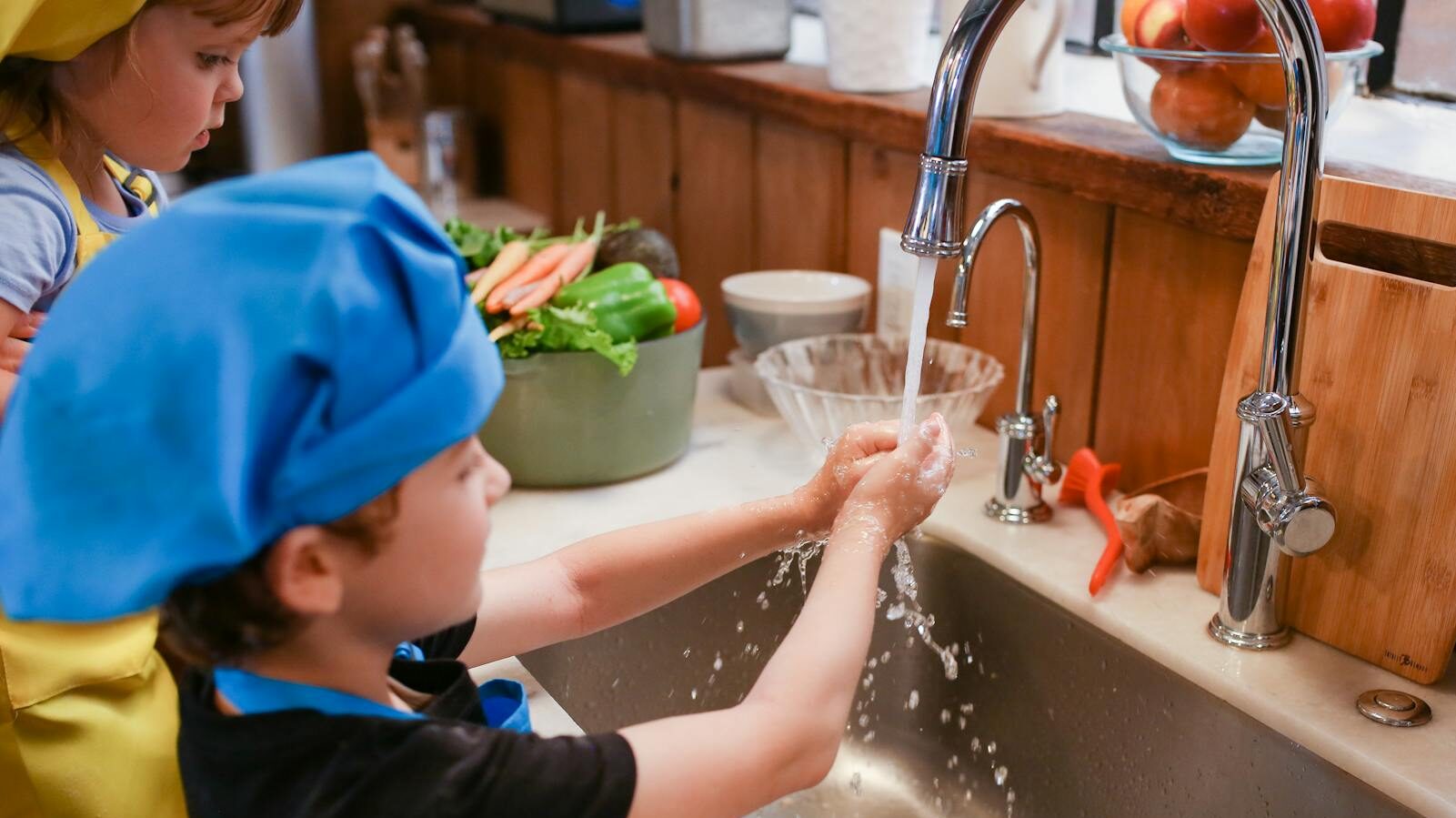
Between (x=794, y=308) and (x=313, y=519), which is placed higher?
(x=313, y=519)

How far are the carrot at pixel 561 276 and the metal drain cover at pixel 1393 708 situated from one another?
32.2 inches

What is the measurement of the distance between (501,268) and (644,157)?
2.60 feet

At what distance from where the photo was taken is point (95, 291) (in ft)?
2.03

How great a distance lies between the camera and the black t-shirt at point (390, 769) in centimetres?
70

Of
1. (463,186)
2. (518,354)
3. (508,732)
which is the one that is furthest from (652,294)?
(463,186)

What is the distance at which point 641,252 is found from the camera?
155cm

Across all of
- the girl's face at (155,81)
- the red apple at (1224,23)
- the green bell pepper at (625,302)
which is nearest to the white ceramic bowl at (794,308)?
the green bell pepper at (625,302)

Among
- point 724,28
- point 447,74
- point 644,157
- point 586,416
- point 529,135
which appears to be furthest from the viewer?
point 447,74

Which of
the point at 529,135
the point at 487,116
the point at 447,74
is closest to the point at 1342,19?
the point at 529,135

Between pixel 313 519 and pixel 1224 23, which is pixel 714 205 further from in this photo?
pixel 313 519

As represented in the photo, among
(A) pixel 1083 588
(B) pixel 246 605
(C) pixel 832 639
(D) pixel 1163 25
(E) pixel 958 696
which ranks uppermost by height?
(D) pixel 1163 25

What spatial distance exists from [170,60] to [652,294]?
52 centimetres

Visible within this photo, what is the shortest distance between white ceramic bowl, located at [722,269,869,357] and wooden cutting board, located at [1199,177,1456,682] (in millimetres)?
561

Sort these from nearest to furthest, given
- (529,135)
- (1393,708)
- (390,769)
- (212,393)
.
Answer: (212,393), (390,769), (1393,708), (529,135)
